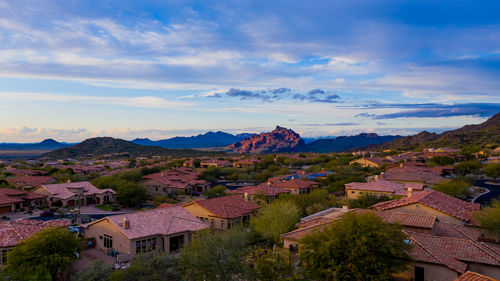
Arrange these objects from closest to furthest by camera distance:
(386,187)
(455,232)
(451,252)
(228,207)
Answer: (451,252), (455,232), (228,207), (386,187)

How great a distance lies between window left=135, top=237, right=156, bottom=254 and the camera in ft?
94.0

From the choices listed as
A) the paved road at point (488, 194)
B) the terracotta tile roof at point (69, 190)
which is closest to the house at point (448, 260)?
the paved road at point (488, 194)

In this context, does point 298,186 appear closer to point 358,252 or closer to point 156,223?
point 156,223

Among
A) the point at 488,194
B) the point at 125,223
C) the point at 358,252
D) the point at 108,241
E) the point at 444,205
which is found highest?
the point at 358,252

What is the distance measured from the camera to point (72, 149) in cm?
19125

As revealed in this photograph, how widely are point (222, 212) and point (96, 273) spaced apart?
53.6ft

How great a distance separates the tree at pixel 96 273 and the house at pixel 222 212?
14.3 m

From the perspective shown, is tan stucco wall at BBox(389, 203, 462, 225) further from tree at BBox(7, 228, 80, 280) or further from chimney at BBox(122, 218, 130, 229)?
tree at BBox(7, 228, 80, 280)

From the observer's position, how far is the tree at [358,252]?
18.6 m

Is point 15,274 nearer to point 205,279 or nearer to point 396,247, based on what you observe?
point 205,279

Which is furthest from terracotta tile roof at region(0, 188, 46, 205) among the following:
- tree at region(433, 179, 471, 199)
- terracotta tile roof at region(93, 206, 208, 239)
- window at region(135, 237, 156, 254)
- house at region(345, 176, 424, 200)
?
tree at region(433, 179, 471, 199)

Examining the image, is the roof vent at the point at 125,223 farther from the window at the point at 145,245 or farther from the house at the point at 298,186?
the house at the point at 298,186

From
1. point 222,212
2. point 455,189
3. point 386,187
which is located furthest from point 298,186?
point 222,212

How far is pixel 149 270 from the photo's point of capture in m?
21.7
